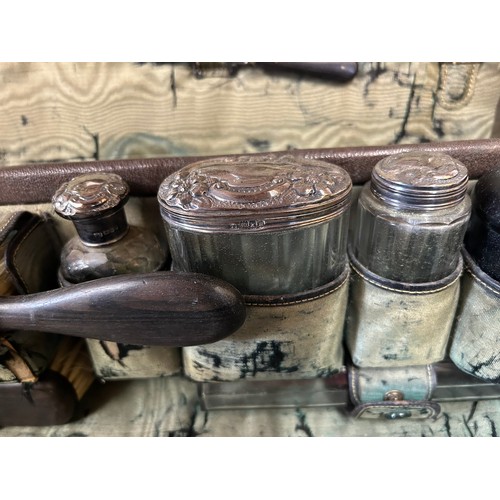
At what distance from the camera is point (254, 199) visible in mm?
398

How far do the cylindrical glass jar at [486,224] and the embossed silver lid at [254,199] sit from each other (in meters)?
0.15

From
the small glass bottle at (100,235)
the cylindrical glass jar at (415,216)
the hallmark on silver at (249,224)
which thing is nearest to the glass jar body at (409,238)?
the cylindrical glass jar at (415,216)

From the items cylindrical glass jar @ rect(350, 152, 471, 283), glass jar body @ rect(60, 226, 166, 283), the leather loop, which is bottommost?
the leather loop

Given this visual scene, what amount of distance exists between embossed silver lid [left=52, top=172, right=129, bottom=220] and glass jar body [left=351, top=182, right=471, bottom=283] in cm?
26

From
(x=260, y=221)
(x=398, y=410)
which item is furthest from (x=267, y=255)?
(x=398, y=410)

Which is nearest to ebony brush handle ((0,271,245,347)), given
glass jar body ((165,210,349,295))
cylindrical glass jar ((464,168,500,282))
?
glass jar body ((165,210,349,295))

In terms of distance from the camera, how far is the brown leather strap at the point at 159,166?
503 millimetres

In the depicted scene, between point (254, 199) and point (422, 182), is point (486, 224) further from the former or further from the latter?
point (254, 199)

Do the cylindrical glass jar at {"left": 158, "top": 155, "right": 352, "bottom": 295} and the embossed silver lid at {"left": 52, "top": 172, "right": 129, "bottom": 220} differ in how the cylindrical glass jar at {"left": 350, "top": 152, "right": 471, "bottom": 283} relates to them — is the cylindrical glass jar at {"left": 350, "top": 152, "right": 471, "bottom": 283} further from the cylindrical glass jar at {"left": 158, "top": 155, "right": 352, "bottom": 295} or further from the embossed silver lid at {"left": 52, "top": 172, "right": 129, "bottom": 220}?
the embossed silver lid at {"left": 52, "top": 172, "right": 129, "bottom": 220}

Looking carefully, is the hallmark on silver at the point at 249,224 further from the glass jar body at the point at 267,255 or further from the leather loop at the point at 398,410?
the leather loop at the point at 398,410

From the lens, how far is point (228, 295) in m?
0.39

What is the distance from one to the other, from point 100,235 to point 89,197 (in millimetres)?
45

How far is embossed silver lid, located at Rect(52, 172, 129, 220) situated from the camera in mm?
428

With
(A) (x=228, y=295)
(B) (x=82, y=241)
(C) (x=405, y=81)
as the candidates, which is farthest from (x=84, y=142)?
(C) (x=405, y=81)
